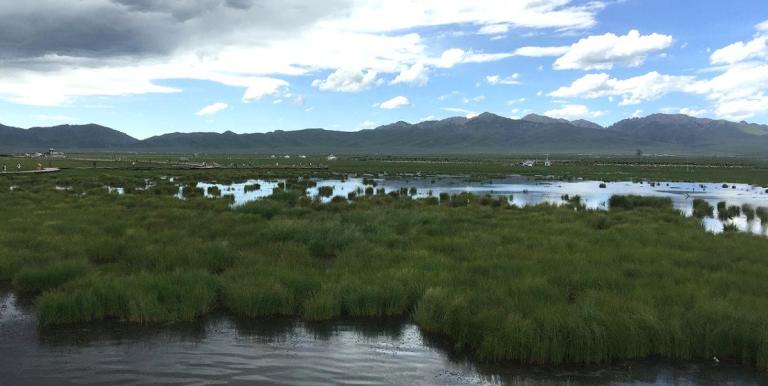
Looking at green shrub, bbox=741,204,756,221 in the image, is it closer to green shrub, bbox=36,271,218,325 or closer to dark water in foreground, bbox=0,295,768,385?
dark water in foreground, bbox=0,295,768,385

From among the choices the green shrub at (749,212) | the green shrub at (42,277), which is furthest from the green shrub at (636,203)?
the green shrub at (42,277)

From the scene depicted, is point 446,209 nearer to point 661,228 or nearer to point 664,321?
point 661,228

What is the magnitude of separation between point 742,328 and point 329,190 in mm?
37430

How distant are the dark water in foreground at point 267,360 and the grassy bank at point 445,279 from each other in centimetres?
40

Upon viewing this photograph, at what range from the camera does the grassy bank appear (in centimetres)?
961

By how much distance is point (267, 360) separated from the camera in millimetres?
9477

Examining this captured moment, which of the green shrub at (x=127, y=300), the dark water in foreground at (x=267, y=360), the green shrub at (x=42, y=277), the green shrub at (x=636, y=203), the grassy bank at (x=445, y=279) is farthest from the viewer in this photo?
the green shrub at (x=636, y=203)

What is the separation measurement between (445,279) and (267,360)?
4.89 metres

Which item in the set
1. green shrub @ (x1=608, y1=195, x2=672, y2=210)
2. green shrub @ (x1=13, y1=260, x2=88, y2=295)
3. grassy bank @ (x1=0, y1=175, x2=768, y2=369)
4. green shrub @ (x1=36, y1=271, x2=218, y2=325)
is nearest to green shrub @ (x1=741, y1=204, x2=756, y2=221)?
green shrub @ (x1=608, y1=195, x2=672, y2=210)

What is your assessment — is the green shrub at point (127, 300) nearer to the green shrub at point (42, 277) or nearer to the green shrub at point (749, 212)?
the green shrub at point (42, 277)

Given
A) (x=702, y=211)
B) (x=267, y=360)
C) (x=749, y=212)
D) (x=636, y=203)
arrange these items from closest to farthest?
(x=267, y=360) → (x=749, y=212) → (x=702, y=211) → (x=636, y=203)

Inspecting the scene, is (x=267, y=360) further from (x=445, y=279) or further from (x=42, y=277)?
(x=42, y=277)

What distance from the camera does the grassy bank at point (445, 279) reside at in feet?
31.5

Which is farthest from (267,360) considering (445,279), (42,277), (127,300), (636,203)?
(636,203)
